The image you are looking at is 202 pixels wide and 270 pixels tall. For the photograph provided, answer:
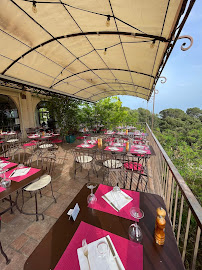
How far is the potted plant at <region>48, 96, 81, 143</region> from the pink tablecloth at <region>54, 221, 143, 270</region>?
654 centimetres

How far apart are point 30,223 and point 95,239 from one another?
69.5 inches

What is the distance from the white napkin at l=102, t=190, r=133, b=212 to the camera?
124cm

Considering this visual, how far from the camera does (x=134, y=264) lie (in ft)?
2.46

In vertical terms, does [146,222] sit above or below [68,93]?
below

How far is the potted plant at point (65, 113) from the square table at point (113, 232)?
20.6ft

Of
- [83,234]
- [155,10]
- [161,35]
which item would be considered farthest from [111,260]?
[161,35]

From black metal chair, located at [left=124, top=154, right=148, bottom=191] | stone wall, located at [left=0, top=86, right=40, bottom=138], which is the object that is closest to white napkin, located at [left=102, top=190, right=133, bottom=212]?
black metal chair, located at [left=124, top=154, right=148, bottom=191]

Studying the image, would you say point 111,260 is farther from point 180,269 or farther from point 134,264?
point 180,269

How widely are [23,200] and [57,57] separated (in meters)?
4.27

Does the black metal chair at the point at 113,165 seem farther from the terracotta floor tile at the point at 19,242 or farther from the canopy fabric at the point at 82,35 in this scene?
the canopy fabric at the point at 82,35

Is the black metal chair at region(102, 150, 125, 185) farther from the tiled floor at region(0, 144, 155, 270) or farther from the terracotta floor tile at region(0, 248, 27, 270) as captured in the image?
the terracotta floor tile at region(0, 248, 27, 270)

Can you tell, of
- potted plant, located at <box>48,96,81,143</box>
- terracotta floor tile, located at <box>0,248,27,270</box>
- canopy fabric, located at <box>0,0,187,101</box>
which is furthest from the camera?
potted plant, located at <box>48,96,81,143</box>

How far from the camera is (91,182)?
2.18 meters

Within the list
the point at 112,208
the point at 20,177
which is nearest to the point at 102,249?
the point at 112,208
